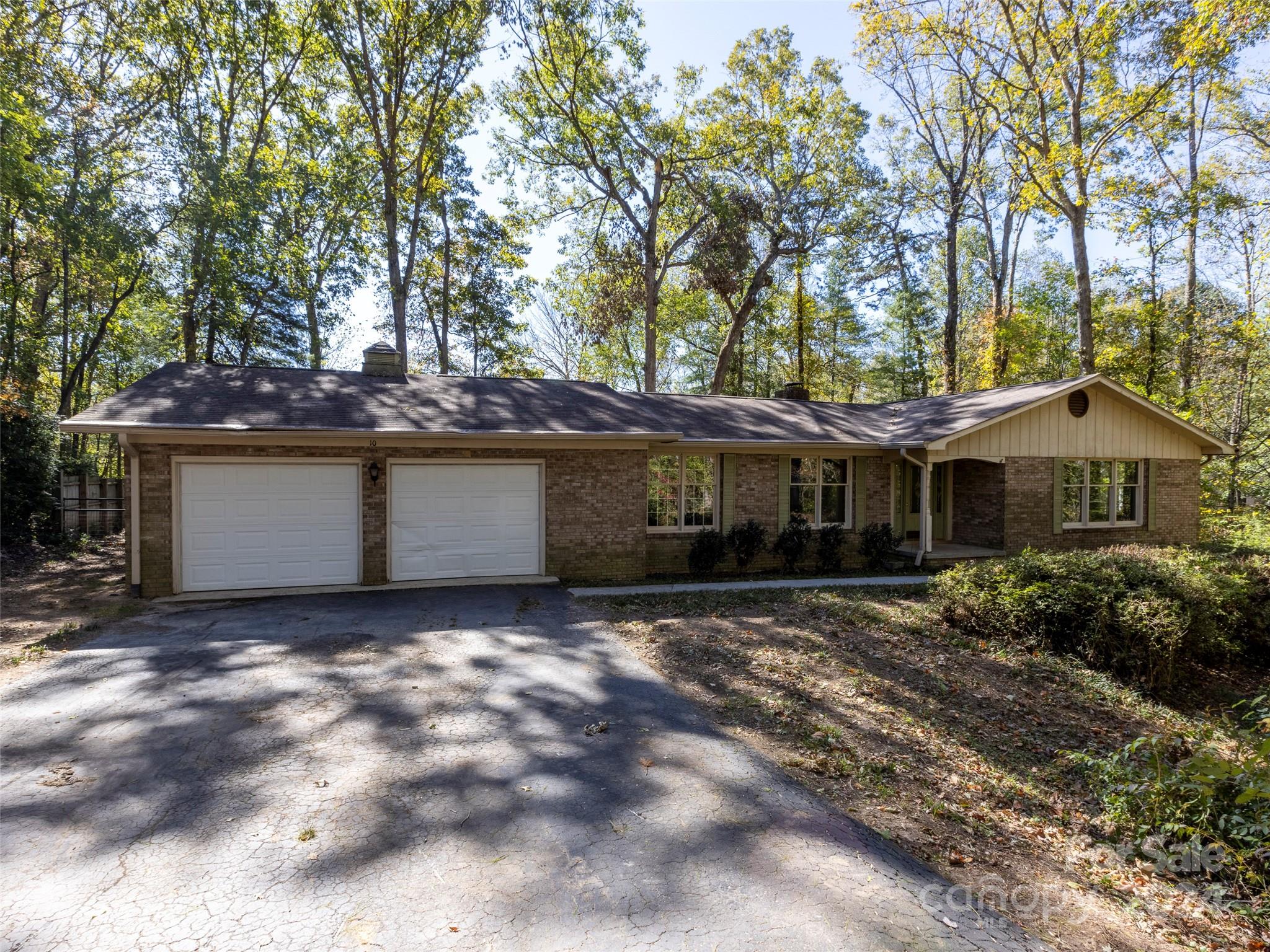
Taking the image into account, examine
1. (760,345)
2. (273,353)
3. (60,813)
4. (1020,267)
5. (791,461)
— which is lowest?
(60,813)

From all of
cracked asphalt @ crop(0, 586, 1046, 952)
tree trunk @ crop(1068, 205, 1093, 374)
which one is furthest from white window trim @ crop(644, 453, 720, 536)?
tree trunk @ crop(1068, 205, 1093, 374)

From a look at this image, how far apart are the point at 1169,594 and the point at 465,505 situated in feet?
32.1

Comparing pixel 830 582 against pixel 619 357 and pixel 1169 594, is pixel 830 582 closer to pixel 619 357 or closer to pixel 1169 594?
pixel 1169 594

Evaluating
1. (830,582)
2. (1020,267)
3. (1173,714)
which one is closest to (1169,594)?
(1173,714)

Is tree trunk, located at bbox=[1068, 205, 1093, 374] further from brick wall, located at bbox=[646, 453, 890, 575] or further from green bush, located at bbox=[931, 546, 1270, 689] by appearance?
green bush, located at bbox=[931, 546, 1270, 689]

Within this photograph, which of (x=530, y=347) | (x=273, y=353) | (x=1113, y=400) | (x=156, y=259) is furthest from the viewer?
(x=530, y=347)

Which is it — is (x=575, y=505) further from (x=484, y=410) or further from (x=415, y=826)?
(x=415, y=826)

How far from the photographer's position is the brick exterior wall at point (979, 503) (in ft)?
44.3

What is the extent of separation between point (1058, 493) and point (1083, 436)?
4.56 ft

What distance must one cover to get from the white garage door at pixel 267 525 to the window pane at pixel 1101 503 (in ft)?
51.5

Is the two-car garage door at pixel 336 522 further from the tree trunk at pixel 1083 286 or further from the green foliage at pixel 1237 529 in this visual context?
the tree trunk at pixel 1083 286

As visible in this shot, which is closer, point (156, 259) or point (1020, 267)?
point (156, 259)

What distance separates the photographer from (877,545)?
13156 mm

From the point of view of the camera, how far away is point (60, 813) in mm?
3439
